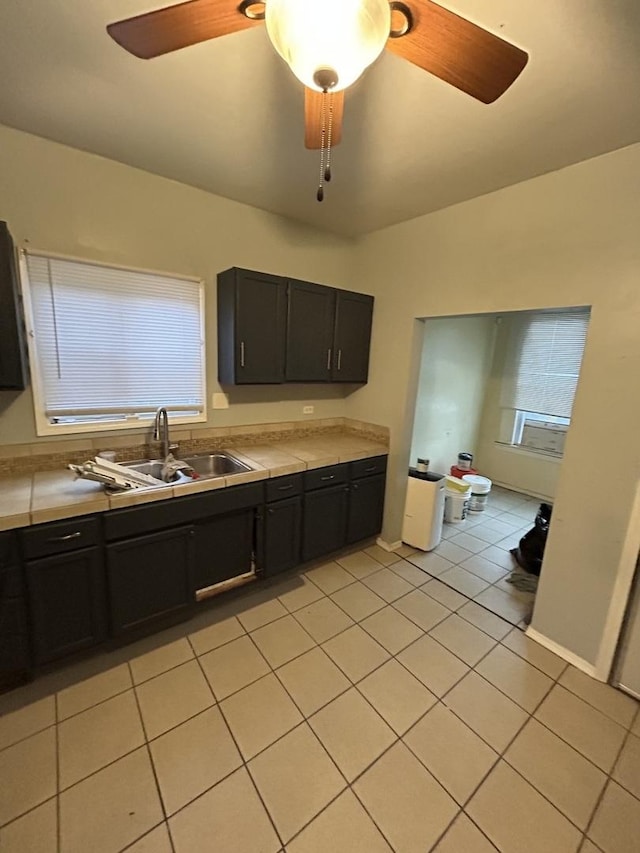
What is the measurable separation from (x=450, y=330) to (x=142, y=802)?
395 centimetres

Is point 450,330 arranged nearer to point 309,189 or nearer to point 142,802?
point 309,189

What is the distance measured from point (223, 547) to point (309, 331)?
64.1 inches

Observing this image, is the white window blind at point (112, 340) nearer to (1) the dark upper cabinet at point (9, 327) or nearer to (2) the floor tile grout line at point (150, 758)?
(1) the dark upper cabinet at point (9, 327)

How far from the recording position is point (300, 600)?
235cm

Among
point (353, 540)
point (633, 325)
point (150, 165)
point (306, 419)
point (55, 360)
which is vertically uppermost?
point (150, 165)

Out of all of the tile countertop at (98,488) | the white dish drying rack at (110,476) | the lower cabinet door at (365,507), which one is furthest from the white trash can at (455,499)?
the white dish drying rack at (110,476)

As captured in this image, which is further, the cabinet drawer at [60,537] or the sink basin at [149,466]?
the sink basin at [149,466]

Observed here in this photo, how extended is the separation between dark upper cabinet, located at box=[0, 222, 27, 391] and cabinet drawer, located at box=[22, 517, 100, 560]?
0.71 meters

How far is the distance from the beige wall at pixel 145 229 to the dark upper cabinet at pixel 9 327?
0.25 m

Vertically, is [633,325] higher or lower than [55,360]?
higher

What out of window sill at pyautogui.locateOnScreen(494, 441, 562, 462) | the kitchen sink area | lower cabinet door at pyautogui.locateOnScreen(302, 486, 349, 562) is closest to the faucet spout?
the kitchen sink area

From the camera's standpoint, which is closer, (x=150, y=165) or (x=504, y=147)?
(x=504, y=147)

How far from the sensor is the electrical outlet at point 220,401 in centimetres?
258

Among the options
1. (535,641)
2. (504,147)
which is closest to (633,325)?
(504,147)
